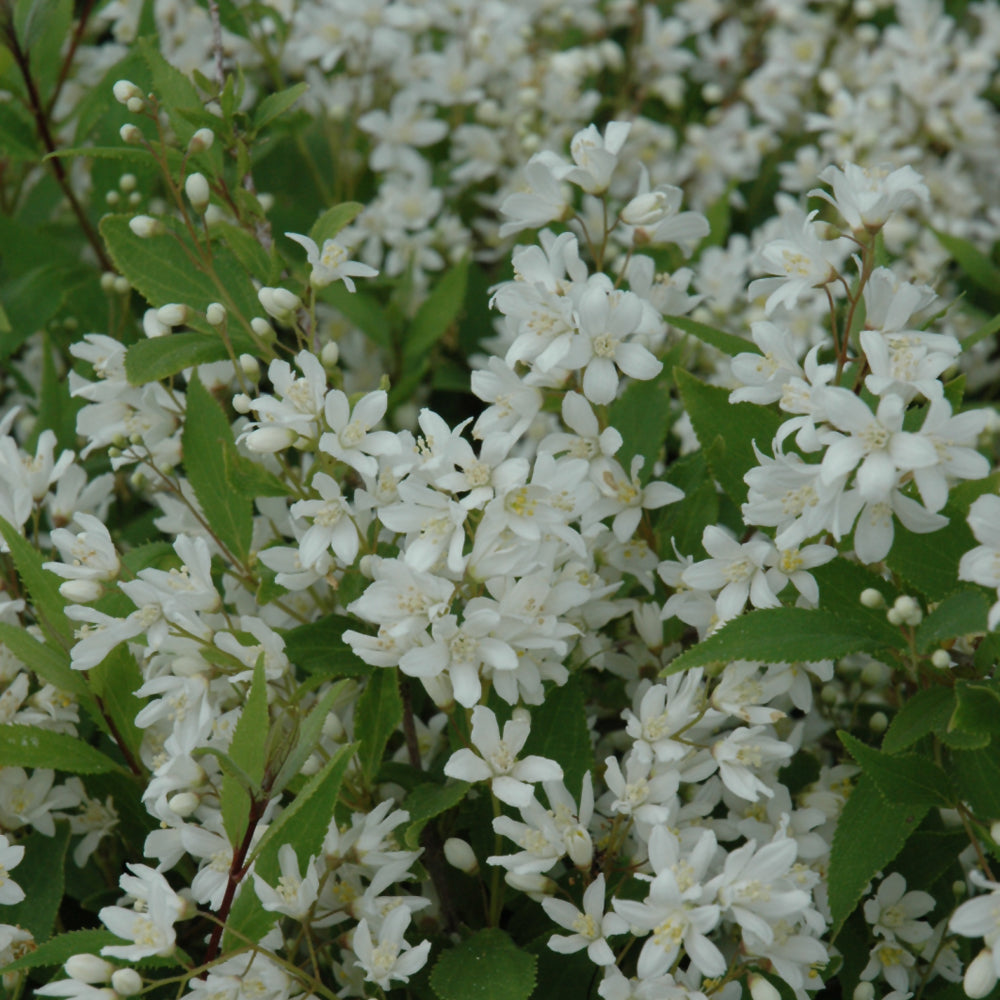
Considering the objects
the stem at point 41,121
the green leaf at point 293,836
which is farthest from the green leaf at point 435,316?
the green leaf at point 293,836

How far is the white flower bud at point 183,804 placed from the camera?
140 centimetres

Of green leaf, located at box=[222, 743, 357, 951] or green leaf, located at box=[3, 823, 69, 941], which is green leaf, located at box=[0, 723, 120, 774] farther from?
green leaf, located at box=[222, 743, 357, 951]

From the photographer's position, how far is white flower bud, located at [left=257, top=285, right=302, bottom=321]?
60.7 inches

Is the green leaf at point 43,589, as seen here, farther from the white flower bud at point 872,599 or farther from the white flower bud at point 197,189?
the white flower bud at point 872,599

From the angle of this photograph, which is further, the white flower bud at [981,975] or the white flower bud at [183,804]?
the white flower bud at [183,804]

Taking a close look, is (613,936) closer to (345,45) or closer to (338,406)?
(338,406)

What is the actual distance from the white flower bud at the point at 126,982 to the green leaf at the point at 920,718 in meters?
0.90

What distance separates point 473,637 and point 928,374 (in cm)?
62

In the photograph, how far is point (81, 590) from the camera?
1489mm

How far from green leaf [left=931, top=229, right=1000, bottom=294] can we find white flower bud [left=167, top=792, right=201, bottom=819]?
6.62ft

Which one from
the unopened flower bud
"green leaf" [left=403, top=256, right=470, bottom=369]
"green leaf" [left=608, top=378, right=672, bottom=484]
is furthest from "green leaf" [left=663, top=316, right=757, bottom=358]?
the unopened flower bud

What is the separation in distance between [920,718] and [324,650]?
759mm

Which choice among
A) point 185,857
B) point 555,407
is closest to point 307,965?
point 185,857

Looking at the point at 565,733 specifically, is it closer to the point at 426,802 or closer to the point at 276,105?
the point at 426,802
